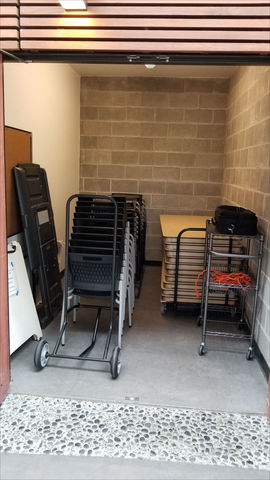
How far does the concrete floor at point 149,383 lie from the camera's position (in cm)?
222

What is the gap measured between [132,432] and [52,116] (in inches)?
154

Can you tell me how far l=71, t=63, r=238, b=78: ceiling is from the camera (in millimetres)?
5902

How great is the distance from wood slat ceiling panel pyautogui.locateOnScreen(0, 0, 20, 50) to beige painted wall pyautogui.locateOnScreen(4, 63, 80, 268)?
1.20m

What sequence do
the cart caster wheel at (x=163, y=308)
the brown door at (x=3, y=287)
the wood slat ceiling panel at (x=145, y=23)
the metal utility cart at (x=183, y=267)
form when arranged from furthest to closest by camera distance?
the cart caster wheel at (x=163, y=308) < the metal utility cart at (x=183, y=267) < the brown door at (x=3, y=287) < the wood slat ceiling panel at (x=145, y=23)

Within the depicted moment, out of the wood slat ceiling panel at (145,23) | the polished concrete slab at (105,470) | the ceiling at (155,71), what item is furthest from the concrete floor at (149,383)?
the ceiling at (155,71)

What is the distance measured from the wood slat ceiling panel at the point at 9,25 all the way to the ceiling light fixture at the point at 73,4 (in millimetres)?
324

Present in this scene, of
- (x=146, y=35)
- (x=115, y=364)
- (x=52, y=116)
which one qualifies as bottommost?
(x=115, y=364)

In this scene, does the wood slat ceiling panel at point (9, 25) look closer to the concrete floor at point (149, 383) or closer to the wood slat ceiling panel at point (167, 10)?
the wood slat ceiling panel at point (167, 10)

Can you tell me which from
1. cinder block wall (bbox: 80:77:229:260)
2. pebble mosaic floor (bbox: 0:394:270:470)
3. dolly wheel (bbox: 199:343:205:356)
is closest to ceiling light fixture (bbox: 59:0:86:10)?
pebble mosaic floor (bbox: 0:394:270:470)

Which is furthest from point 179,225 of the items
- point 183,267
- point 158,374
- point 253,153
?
point 158,374

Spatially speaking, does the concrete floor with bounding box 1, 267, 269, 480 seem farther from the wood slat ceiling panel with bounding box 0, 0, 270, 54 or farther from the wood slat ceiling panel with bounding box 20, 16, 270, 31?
the wood slat ceiling panel with bounding box 20, 16, 270, 31

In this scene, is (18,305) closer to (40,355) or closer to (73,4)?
(40,355)

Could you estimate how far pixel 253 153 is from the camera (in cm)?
432

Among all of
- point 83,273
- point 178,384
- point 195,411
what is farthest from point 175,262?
point 195,411
